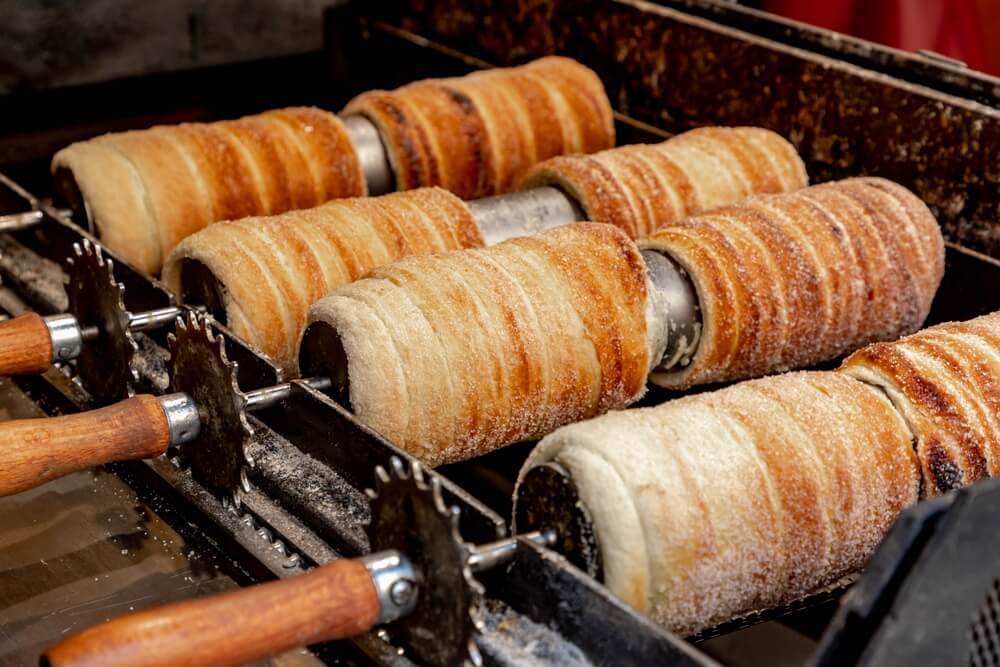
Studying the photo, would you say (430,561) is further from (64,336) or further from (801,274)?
(801,274)

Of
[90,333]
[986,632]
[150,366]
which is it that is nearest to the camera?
[986,632]

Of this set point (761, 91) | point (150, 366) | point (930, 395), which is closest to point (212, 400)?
point (150, 366)

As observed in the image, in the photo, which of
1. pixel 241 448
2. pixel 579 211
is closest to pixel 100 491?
pixel 241 448

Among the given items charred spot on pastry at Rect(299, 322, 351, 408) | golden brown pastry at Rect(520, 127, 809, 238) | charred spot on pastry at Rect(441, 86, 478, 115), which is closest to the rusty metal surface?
golden brown pastry at Rect(520, 127, 809, 238)

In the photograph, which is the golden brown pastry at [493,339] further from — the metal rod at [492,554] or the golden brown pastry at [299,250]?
the metal rod at [492,554]

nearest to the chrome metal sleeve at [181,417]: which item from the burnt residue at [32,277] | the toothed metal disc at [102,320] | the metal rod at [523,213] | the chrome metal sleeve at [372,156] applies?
the toothed metal disc at [102,320]
